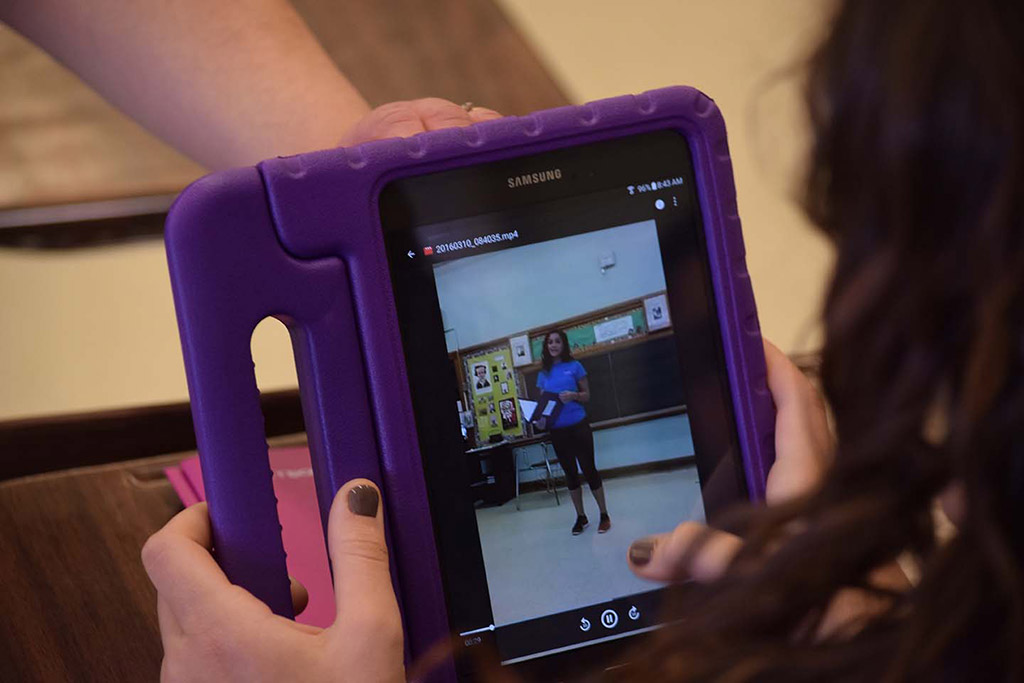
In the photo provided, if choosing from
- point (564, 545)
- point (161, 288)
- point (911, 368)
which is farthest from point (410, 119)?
point (161, 288)

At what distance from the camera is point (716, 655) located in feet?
1.06

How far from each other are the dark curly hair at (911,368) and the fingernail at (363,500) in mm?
173

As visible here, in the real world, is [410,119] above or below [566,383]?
above

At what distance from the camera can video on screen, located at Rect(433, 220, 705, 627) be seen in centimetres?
47

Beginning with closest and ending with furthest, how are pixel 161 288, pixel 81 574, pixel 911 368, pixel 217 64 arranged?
pixel 911 368 < pixel 81 574 < pixel 217 64 < pixel 161 288

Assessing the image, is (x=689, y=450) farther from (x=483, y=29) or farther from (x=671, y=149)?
(x=483, y=29)

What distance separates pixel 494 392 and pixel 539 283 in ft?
0.18

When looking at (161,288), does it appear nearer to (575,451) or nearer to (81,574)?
(81,574)

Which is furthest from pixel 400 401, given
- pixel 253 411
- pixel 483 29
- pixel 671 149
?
pixel 483 29

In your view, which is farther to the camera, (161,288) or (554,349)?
(161,288)

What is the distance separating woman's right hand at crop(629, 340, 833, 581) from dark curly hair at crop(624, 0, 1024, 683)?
0.40 ft

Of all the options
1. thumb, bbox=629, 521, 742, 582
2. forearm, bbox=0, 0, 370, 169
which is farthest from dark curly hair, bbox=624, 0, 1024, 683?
forearm, bbox=0, 0, 370, 169

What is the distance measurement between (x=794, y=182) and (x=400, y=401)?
8.6 inches

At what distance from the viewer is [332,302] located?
0.47m
